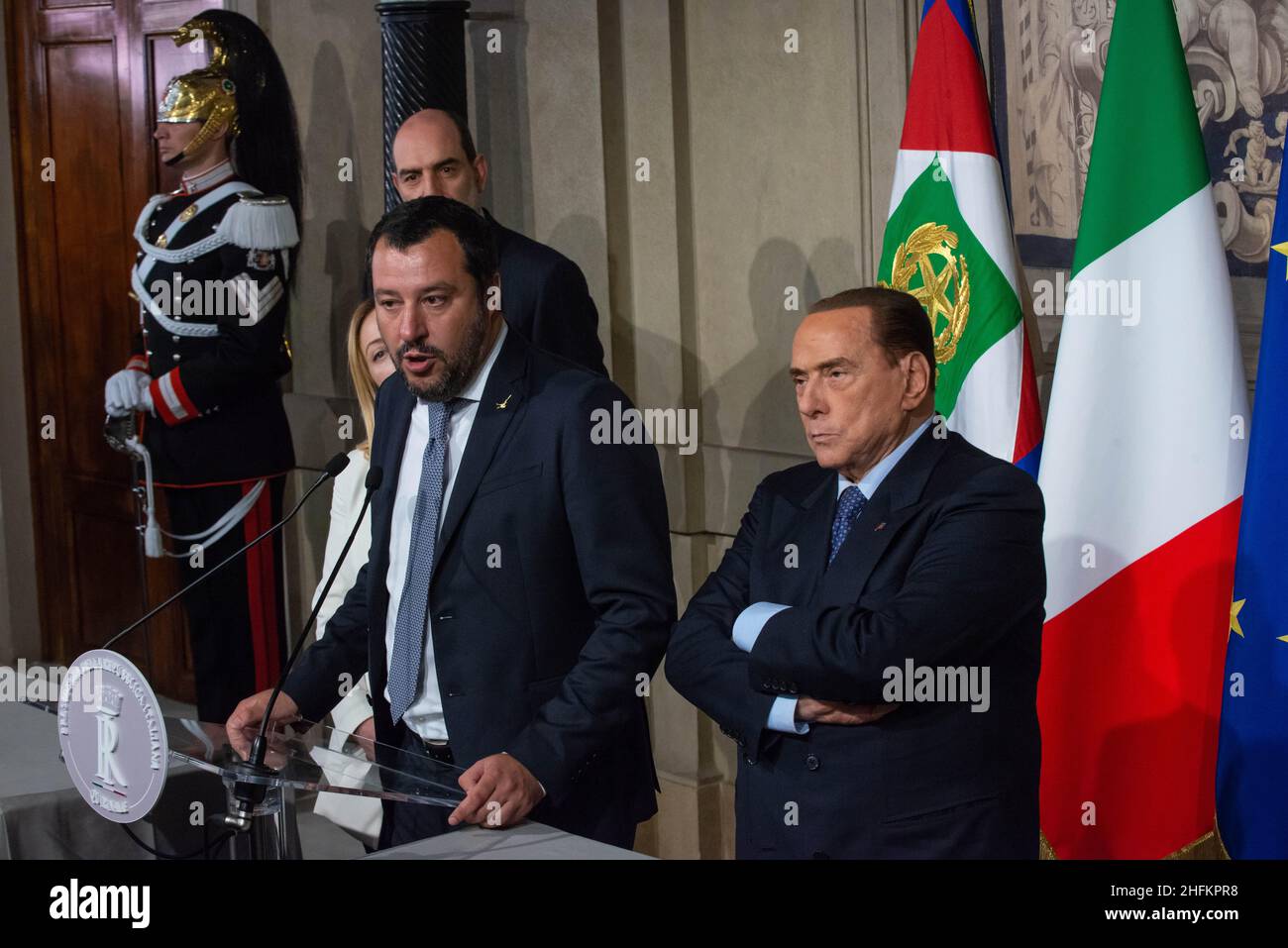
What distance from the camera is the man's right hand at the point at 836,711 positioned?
2.27 m

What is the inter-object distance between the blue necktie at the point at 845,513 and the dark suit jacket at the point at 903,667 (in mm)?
12

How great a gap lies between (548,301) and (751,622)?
134 centimetres

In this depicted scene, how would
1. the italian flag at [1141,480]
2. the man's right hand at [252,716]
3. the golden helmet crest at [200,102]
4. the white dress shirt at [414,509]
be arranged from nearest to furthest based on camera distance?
the man's right hand at [252,716]
the white dress shirt at [414,509]
the italian flag at [1141,480]
the golden helmet crest at [200,102]

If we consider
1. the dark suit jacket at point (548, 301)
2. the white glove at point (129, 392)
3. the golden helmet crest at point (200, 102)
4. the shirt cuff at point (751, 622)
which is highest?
the golden helmet crest at point (200, 102)

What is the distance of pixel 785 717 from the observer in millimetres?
2318

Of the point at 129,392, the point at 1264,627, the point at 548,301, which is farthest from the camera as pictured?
the point at 129,392

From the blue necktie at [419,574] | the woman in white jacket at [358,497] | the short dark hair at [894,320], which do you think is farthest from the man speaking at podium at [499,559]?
the woman in white jacket at [358,497]

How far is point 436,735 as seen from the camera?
8.09 ft

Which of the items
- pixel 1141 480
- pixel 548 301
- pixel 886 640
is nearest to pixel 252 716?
pixel 886 640

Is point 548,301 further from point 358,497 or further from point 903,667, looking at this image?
point 903,667

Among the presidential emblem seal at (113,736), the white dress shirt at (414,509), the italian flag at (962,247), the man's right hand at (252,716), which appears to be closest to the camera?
the presidential emblem seal at (113,736)

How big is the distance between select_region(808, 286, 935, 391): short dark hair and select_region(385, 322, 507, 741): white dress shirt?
51 centimetres

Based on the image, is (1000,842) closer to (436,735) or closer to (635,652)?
(635,652)

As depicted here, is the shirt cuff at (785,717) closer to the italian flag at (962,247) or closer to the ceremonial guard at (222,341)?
the italian flag at (962,247)
